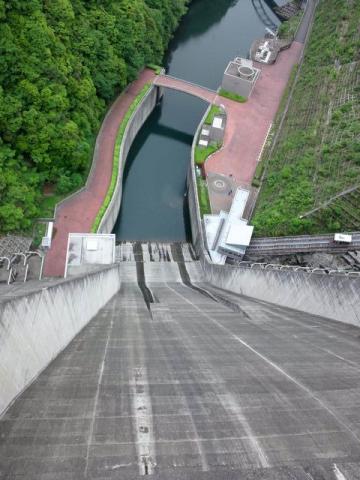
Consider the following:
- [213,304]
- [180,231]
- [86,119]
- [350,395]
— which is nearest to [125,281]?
[180,231]

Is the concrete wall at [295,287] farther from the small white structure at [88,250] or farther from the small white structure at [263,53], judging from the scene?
the small white structure at [263,53]

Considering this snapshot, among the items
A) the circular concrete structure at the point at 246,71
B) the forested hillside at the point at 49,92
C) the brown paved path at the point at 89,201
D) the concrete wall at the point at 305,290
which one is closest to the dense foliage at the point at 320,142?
the circular concrete structure at the point at 246,71

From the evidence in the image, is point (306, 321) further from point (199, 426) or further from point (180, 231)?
point (180, 231)

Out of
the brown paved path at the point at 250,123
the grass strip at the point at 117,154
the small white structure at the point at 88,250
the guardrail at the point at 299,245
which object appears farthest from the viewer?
the brown paved path at the point at 250,123

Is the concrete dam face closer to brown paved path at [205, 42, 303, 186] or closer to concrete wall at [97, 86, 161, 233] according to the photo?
concrete wall at [97, 86, 161, 233]

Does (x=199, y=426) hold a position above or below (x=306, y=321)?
below

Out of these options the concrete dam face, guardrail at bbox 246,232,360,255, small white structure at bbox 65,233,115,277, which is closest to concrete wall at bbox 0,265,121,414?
the concrete dam face

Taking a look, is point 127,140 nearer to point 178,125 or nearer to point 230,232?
point 178,125

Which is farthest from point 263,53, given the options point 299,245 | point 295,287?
point 295,287

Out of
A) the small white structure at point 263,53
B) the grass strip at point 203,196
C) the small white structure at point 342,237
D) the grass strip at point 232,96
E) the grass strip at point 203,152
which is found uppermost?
the small white structure at point 263,53
